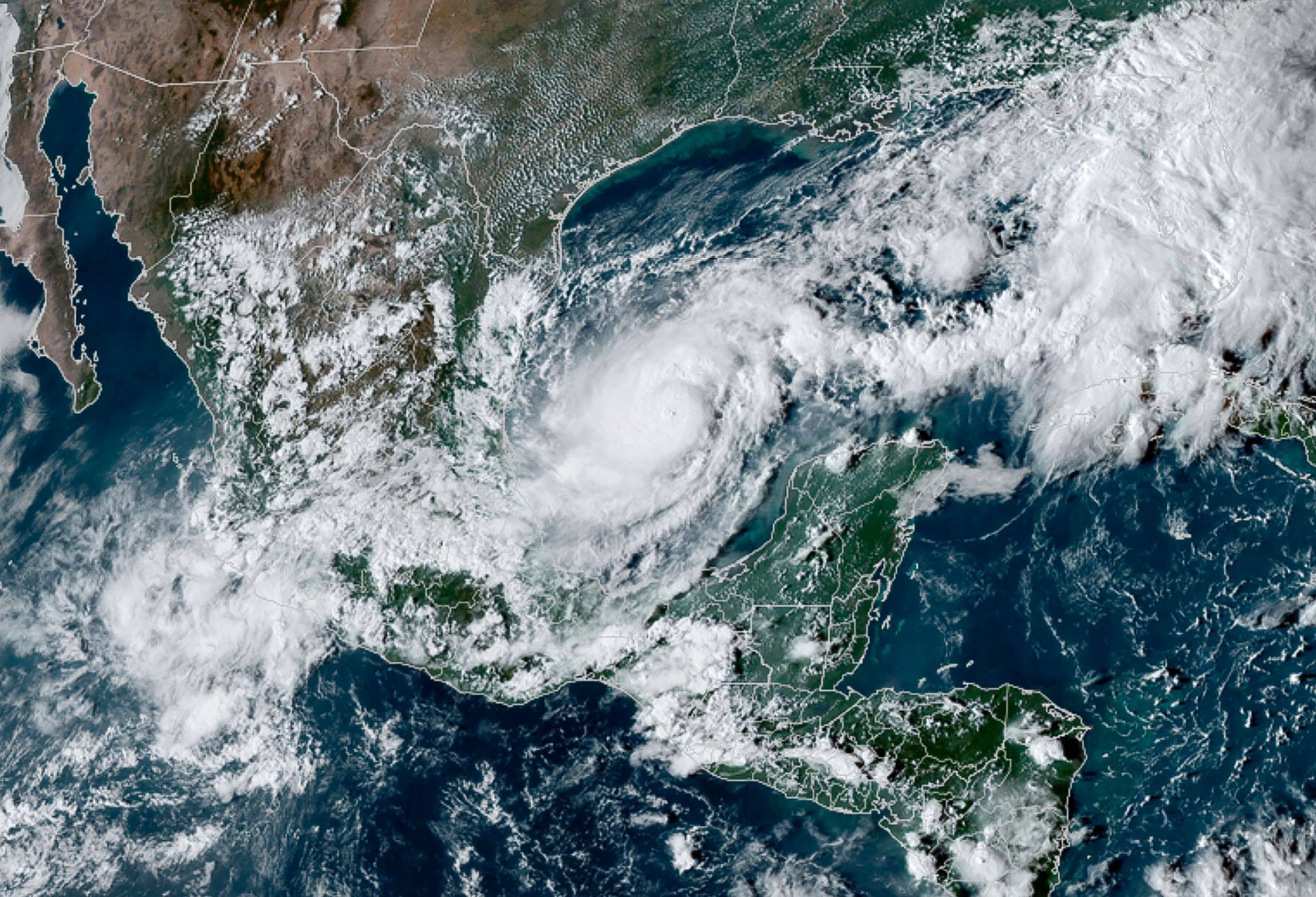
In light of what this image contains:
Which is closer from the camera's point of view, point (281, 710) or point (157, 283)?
point (281, 710)

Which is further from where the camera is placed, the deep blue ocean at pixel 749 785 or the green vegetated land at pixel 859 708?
the green vegetated land at pixel 859 708

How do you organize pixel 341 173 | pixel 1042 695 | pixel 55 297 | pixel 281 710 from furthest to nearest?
pixel 55 297 → pixel 341 173 → pixel 281 710 → pixel 1042 695

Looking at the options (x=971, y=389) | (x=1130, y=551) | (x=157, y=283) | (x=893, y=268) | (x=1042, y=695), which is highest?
(x=157, y=283)

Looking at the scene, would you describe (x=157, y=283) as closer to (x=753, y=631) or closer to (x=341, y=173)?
(x=341, y=173)

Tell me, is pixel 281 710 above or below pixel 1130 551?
above

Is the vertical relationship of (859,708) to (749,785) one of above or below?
above

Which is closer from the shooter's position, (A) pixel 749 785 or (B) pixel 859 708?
(B) pixel 859 708

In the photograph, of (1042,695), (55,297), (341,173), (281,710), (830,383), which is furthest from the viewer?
(55,297)

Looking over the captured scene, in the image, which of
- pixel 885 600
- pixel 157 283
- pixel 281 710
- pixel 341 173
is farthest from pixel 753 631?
pixel 157 283
